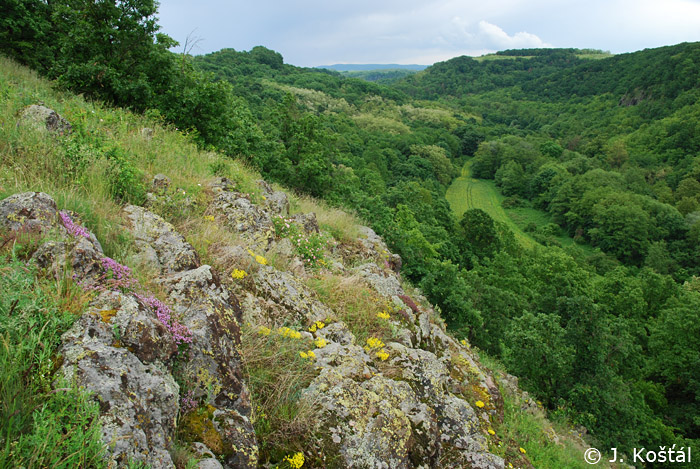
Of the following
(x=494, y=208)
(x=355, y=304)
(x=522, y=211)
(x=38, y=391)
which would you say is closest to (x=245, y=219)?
(x=355, y=304)

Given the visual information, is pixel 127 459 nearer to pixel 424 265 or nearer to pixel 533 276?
pixel 424 265

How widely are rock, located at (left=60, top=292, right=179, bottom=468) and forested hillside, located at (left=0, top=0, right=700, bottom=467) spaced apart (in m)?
3.60

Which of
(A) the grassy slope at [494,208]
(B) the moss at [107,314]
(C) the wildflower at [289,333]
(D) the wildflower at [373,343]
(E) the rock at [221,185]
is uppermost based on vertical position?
(E) the rock at [221,185]

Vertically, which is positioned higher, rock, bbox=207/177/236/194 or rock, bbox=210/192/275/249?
rock, bbox=207/177/236/194

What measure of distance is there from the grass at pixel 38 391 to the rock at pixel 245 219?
3.70 metres

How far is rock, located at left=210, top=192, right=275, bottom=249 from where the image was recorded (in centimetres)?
647

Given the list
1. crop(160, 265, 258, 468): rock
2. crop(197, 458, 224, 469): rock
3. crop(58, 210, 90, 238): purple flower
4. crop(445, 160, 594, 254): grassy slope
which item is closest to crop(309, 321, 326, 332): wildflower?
crop(160, 265, 258, 468): rock

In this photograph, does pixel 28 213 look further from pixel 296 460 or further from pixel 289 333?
pixel 296 460

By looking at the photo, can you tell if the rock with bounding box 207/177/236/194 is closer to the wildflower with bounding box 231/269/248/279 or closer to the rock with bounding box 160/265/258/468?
the wildflower with bounding box 231/269/248/279

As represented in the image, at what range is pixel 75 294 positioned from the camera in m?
2.64

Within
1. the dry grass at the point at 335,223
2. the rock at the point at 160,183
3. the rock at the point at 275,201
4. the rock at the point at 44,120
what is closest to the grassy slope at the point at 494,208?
the dry grass at the point at 335,223

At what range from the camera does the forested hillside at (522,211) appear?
12.3 m

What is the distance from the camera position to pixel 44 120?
5707mm

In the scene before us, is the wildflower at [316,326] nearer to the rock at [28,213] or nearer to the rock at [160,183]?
the rock at [28,213]
